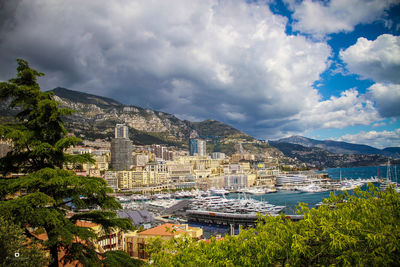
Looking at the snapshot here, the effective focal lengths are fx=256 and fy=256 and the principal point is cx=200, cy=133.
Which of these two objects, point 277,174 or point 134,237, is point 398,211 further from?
point 277,174

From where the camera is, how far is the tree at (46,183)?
16.5ft

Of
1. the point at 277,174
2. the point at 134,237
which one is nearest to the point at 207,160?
the point at 277,174

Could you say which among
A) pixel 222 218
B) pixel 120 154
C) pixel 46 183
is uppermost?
pixel 120 154

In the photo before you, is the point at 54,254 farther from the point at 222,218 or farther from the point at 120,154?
the point at 120,154

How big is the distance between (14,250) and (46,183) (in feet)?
4.29

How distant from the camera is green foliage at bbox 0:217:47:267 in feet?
15.3

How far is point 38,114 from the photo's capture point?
6312mm

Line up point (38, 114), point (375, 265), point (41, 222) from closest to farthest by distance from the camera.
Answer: point (375, 265)
point (41, 222)
point (38, 114)

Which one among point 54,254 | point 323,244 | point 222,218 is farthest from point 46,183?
point 222,218

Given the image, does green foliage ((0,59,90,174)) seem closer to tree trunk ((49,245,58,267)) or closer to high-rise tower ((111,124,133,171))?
tree trunk ((49,245,58,267))

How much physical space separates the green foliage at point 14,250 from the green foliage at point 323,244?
8.07 feet

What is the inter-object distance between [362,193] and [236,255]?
3.53 metres

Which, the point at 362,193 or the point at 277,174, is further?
the point at 277,174

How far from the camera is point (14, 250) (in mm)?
4844
